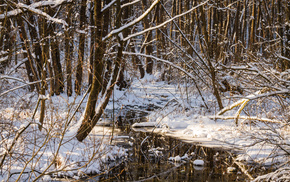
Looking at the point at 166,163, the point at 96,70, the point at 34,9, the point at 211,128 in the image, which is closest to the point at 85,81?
the point at 96,70

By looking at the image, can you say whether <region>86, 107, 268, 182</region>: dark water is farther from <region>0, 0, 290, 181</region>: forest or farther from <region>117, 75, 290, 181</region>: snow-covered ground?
<region>0, 0, 290, 181</region>: forest

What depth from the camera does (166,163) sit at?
6.01 meters

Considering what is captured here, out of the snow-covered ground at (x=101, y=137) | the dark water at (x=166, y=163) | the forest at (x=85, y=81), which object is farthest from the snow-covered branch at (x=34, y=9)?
the dark water at (x=166, y=163)

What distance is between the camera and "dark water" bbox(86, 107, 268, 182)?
17.4ft

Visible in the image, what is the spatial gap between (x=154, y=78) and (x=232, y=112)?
9.26 metres

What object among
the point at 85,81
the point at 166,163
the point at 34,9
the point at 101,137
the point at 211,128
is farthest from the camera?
the point at 211,128

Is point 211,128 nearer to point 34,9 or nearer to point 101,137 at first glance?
point 101,137

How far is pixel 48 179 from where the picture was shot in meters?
5.11

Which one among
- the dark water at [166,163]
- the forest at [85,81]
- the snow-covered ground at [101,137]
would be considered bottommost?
the dark water at [166,163]

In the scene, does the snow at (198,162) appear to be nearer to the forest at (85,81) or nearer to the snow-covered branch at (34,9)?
the forest at (85,81)

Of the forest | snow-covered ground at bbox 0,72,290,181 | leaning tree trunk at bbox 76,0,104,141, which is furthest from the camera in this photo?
leaning tree trunk at bbox 76,0,104,141

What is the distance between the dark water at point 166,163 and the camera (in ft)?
17.4

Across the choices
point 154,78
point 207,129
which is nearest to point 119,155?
point 207,129

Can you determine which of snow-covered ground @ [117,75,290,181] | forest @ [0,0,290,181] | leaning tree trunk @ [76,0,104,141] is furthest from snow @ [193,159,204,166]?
leaning tree trunk @ [76,0,104,141]
